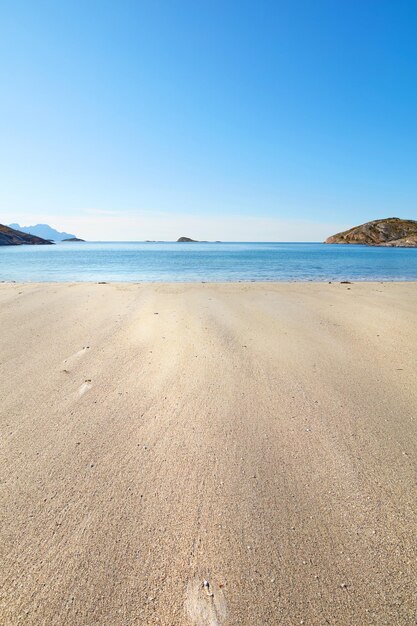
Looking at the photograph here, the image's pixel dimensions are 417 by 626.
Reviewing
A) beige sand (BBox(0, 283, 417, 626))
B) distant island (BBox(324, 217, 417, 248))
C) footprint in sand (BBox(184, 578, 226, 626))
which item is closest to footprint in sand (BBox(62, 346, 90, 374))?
beige sand (BBox(0, 283, 417, 626))

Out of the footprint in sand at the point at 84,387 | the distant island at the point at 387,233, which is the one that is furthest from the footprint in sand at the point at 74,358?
the distant island at the point at 387,233

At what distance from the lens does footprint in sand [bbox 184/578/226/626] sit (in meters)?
1.78

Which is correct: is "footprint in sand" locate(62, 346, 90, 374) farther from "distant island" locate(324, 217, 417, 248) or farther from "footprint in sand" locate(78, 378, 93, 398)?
"distant island" locate(324, 217, 417, 248)

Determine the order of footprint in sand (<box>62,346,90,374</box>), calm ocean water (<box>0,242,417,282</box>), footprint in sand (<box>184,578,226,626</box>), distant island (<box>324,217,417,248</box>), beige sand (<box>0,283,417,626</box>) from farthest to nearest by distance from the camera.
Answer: distant island (<box>324,217,417,248</box>) < calm ocean water (<box>0,242,417,282</box>) < footprint in sand (<box>62,346,90,374</box>) < beige sand (<box>0,283,417,626</box>) < footprint in sand (<box>184,578,226,626</box>)

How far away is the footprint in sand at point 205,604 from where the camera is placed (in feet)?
5.83

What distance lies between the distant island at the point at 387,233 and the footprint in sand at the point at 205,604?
13597 cm

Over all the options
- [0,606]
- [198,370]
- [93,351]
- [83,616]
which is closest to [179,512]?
[83,616]

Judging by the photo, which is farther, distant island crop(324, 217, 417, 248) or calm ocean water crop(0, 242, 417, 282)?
distant island crop(324, 217, 417, 248)

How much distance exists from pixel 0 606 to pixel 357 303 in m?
11.5

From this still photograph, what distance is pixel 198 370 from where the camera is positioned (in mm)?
5121

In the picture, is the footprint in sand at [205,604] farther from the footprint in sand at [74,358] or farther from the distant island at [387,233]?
the distant island at [387,233]

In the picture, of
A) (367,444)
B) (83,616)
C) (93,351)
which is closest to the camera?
(83,616)

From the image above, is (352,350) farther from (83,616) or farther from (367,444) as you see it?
(83,616)

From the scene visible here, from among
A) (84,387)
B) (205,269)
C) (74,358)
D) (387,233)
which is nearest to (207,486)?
(84,387)
